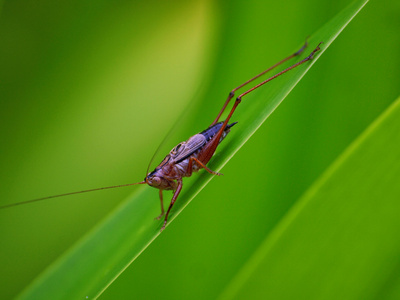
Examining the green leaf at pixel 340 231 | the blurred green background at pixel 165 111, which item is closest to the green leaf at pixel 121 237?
the blurred green background at pixel 165 111

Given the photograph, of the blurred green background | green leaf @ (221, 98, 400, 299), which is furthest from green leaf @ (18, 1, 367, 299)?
green leaf @ (221, 98, 400, 299)

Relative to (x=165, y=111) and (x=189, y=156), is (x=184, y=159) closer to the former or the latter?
(x=189, y=156)

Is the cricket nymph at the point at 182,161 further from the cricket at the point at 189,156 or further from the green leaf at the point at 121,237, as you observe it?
the green leaf at the point at 121,237

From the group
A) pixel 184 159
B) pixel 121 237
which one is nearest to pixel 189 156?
pixel 184 159

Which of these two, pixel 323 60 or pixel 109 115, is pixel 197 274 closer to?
pixel 323 60

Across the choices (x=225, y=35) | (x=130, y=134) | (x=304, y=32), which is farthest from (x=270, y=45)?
(x=130, y=134)
